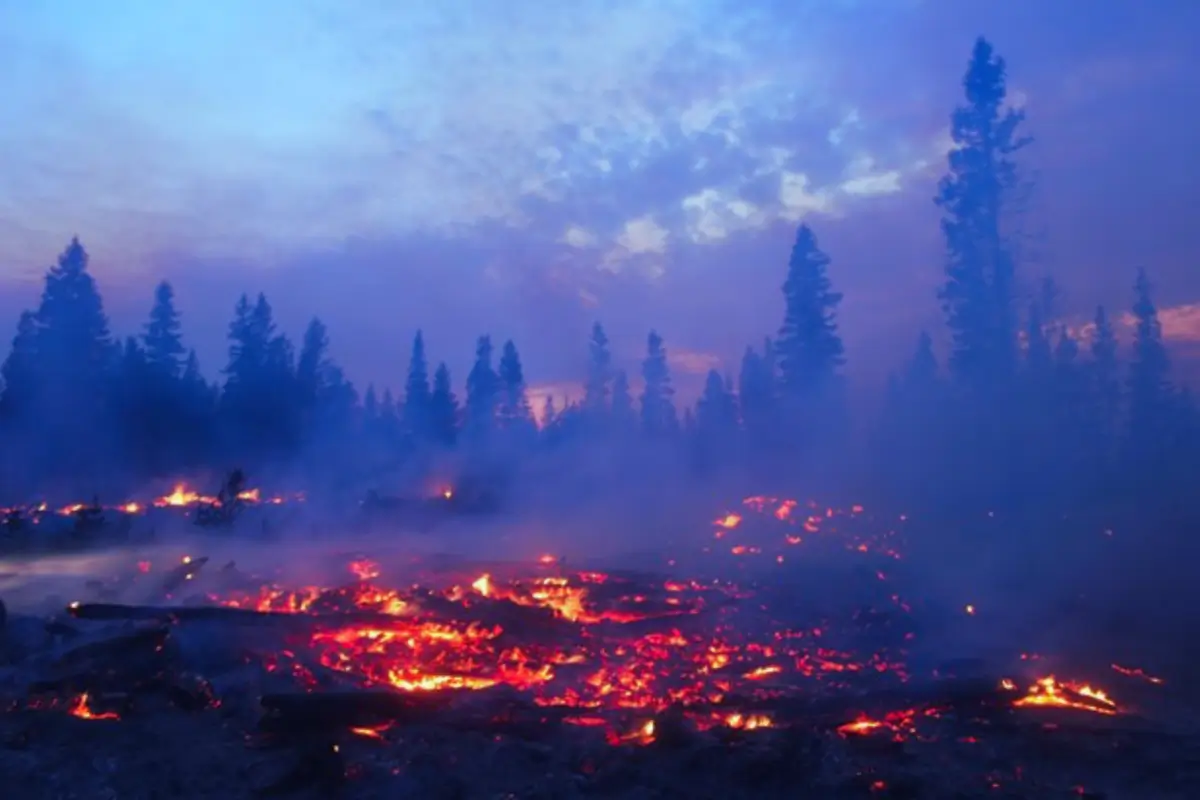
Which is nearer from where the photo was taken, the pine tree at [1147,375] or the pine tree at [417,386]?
the pine tree at [1147,375]

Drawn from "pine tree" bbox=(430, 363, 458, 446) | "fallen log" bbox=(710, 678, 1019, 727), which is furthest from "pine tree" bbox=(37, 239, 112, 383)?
"fallen log" bbox=(710, 678, 1019, 727)

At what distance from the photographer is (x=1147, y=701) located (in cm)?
1209

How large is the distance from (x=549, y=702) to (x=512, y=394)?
233ft

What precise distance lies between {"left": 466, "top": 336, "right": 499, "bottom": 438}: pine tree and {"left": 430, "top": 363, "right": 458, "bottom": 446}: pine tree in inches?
73.9

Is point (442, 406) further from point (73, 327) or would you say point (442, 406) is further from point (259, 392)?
point (73, 327)

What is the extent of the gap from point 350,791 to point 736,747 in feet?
14.6

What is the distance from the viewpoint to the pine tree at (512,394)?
81312 millimetres

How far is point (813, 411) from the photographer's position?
54312 mm

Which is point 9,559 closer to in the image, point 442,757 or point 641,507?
point 442,757

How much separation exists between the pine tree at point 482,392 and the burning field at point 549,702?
6302cm

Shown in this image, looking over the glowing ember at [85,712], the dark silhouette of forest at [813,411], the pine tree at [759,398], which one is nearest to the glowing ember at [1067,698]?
the glowing ember at [85,712]

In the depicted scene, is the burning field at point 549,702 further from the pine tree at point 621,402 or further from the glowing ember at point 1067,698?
the pine tree at point 621,402

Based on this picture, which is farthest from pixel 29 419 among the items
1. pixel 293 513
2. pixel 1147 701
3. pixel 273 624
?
pixel 1147 701

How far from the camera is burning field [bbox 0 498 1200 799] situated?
28.7 ft
